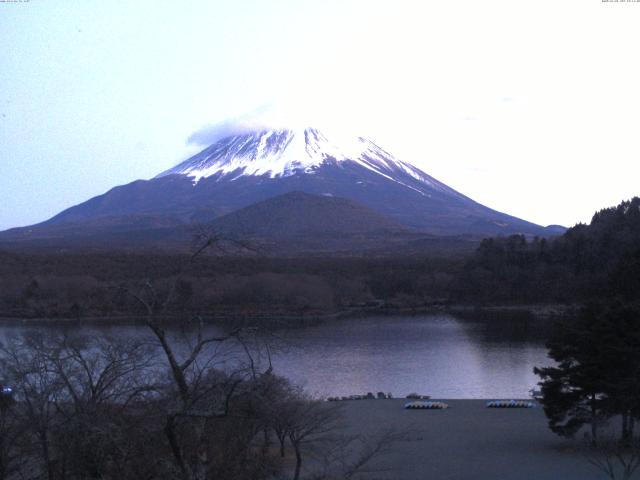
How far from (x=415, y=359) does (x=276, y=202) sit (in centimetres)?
4584

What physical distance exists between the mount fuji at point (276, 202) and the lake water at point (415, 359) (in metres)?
33.6

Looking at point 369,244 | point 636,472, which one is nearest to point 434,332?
point 636,472

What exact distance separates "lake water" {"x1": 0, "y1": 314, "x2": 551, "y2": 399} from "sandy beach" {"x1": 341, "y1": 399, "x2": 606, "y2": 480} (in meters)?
1.39

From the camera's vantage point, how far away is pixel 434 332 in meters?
24.3

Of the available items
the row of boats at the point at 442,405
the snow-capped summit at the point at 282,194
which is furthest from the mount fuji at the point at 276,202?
the row of boats at the point at 442,405

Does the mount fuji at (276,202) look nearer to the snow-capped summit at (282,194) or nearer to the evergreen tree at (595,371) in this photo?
the snow-capped summit at (282,194)

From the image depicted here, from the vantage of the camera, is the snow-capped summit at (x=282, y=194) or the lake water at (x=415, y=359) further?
the snow-capped summit at (x=282, y=194)

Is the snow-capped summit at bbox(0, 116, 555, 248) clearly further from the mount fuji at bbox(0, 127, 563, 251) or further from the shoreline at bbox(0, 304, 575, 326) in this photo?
the shoreline at bbox(0, 304, 575, 326)

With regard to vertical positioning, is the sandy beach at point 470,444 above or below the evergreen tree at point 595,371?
below

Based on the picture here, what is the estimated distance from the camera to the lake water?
16.1m

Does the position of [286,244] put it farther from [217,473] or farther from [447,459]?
[217,473]

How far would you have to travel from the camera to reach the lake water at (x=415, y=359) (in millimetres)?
16094

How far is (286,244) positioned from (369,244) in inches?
261

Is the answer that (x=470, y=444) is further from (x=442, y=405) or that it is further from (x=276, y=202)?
(x=276, y=202)
